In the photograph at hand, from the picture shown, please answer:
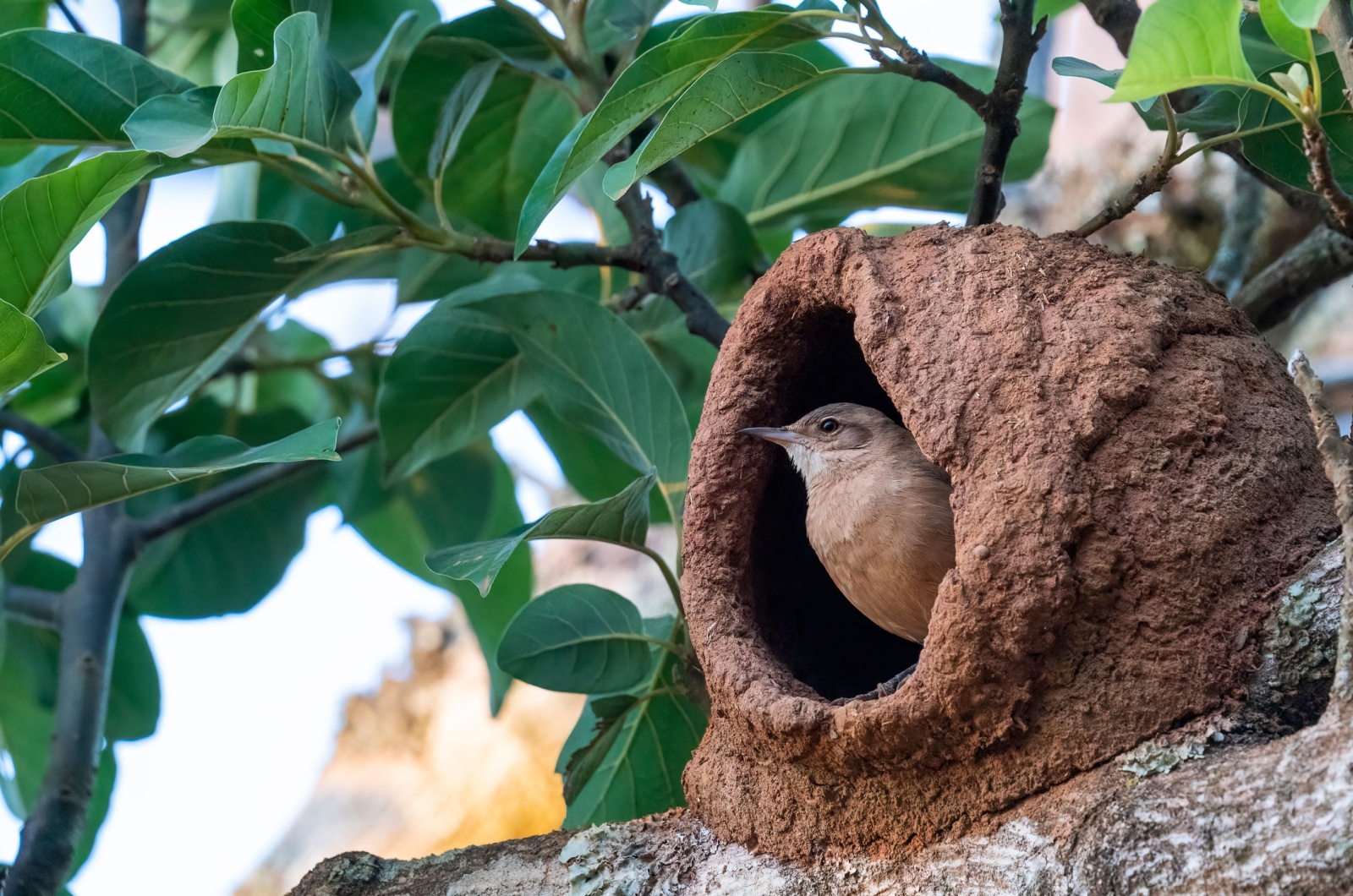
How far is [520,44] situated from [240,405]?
2176 mm

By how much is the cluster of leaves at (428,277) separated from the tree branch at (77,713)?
0.14 meters

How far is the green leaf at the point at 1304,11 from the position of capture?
2111 mm

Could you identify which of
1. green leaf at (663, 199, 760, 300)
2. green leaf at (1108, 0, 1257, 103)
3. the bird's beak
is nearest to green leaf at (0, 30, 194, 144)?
green leaf at (663, 199, 760, 300)

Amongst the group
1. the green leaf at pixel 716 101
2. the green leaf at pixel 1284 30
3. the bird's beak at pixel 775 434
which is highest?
the green leaf at pixel 1284 30

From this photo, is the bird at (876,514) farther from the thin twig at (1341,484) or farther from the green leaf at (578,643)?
the thin twig at (1341,484)

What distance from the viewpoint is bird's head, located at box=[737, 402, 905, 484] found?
3.71 metres

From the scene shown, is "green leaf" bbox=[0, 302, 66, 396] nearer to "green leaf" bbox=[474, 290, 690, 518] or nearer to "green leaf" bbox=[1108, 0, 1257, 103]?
"green leaf" bbox=[474, 290, 690, 518]

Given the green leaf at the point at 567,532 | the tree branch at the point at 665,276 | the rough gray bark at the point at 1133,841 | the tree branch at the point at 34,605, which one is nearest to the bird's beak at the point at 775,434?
the green leaf at the point at 567,532

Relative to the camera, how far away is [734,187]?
4910 millimetres

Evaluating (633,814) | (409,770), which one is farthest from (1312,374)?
(409,770)

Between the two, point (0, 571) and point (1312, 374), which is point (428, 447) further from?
point (1312, 374)

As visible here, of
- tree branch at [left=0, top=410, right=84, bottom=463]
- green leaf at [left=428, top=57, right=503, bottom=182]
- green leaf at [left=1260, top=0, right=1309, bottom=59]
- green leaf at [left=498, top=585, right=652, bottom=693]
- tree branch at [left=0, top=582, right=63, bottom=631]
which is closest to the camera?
green leaf at [left=1260, top=0, right=1309, bottom=59]

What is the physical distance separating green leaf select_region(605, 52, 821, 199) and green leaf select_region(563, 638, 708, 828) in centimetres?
170

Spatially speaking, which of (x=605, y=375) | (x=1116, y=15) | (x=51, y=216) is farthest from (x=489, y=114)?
(x=1116, y=15)
